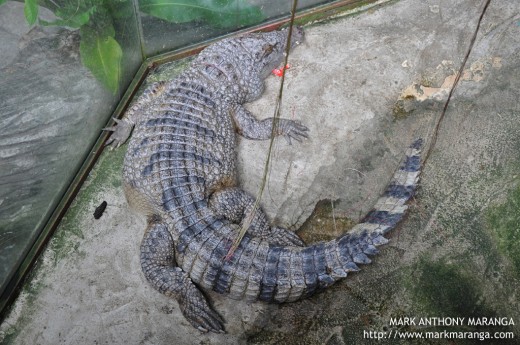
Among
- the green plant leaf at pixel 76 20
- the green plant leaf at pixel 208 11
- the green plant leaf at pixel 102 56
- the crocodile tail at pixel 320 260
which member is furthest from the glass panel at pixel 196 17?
the crocodile tail at pixel 320 260

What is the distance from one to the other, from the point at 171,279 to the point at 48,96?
1434 millimetres

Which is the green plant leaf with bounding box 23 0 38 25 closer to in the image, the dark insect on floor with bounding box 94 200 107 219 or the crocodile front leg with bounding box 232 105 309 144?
the dark insect on floor with bounding box 94 200 107 219

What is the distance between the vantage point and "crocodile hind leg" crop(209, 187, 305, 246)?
10.2 feet

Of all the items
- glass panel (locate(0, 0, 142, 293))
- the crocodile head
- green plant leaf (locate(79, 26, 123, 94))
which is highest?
the crocodile head

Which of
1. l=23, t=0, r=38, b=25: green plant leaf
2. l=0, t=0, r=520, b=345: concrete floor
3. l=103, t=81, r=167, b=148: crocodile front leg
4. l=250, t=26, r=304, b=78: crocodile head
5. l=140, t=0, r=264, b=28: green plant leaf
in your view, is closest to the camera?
l=0, t=0, r=520, b=345: concrete floor

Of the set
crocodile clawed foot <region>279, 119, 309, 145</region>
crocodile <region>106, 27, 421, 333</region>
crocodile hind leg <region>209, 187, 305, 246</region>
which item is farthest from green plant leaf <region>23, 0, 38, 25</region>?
crocodile clawed foot <region>279, 119, 309, 145</region>

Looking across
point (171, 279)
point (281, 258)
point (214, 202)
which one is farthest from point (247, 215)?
point (171, 279)

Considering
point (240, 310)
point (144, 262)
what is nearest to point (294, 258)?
point (240, 310)

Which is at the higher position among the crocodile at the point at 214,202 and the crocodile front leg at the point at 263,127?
the crocodile front leg at the point at 263,127

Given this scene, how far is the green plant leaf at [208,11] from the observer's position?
13.0 feet

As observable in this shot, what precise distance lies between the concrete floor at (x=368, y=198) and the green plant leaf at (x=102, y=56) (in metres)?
0.47

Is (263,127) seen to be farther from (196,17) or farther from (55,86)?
(55,86)

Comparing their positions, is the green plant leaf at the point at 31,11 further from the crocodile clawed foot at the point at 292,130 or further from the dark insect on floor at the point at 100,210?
the crocodile clawed foot at the point at 292,130

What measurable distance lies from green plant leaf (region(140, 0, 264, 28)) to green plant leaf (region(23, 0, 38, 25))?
0.99m
